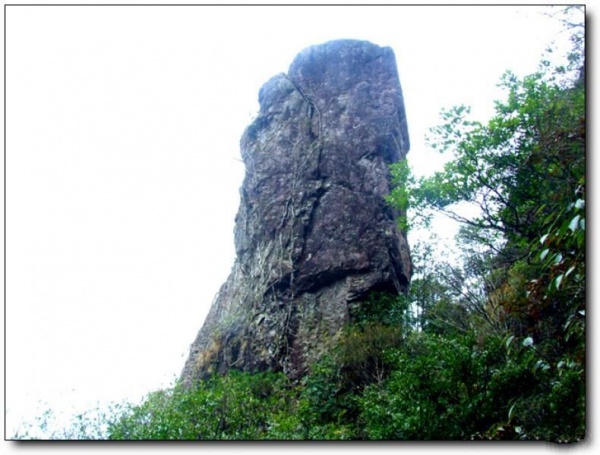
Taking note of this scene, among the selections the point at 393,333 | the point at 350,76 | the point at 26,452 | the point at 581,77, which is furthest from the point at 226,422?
the point at 350,76

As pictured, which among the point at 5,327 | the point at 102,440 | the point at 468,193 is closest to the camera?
the point at 102,440

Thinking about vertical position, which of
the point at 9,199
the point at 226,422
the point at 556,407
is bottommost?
the point at 226,422

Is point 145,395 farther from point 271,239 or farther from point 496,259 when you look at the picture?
point 496,259

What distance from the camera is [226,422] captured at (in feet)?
17.1

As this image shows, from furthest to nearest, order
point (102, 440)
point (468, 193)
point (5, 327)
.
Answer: point (468, 193)
point (5, 327)
point (102, 440)

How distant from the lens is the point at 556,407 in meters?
4.06

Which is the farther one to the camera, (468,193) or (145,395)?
(468,193)

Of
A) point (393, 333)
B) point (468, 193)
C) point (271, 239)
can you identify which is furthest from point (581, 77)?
point (271, 239)

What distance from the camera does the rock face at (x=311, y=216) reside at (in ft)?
24.2

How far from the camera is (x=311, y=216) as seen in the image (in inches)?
313

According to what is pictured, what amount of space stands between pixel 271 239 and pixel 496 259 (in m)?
2.71

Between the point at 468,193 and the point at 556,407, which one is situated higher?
the point at 468,193

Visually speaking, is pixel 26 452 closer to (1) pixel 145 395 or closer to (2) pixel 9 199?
(1) pixel 145 395

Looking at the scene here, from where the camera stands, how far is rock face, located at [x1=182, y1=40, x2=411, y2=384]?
24.2 ft
